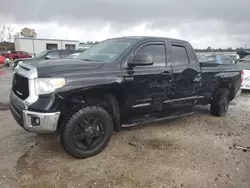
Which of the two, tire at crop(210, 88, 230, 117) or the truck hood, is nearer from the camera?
the truck hood

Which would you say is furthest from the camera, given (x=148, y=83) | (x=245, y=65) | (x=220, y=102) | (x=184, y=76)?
(x=245, y=65)

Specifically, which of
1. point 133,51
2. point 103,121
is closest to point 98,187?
point 103,121

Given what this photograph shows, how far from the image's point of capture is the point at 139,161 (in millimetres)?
3758

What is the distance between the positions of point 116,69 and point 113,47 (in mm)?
753

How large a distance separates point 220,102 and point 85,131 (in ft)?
12.9

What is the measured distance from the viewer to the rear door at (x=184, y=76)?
4836 millimetres

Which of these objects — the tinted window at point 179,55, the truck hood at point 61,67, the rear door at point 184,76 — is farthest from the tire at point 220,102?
the truck hood at point 61,67

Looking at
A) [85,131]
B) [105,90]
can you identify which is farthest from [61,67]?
[85,131]

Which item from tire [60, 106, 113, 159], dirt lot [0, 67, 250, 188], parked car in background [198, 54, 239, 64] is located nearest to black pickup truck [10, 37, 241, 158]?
tire [60, 106, 113, 159]

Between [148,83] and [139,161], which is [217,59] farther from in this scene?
[139,161]

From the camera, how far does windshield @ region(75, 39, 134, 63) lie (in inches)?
166

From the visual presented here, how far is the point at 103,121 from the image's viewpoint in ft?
12.6

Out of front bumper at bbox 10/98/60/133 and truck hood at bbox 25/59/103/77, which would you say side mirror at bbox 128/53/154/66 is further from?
front bumper at bbox 10/98/60/133

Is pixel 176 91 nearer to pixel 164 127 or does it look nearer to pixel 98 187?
pixel 164 127
